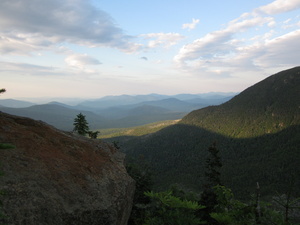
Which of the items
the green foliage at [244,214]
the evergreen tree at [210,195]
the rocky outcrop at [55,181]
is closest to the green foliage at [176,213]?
the green foliage at [244,214]

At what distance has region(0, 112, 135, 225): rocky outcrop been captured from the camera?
977 cm

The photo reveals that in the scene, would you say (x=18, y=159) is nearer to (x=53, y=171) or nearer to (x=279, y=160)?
(x=53, y=171)

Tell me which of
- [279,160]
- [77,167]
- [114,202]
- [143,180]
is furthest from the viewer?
[279,160]

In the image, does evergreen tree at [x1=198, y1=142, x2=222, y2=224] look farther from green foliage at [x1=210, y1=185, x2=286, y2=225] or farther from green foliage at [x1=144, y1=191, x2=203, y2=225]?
green foliage at [x1=144, y1=191, x2=203, y2=225]

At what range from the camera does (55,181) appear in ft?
37.7

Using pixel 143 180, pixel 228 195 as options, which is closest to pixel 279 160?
pixel 143 180

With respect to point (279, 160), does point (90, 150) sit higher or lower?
higher

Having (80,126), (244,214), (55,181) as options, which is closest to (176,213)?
(244,214)

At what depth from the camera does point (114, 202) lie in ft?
40.4

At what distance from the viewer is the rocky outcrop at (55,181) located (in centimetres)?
977

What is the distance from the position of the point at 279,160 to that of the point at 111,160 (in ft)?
655

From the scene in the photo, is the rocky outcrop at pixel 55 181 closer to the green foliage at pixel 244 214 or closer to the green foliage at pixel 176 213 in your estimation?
the green foliage at pixel 176 213

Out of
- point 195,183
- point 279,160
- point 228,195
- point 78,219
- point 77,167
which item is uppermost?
point 77,167

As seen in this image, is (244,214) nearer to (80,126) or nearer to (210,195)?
(210,195)
